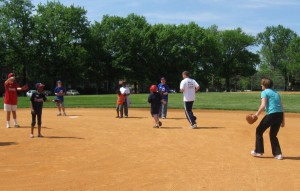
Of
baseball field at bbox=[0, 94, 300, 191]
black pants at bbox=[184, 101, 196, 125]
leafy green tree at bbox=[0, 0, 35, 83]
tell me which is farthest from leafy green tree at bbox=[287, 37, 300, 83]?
baseball field at bbox=[0, 94, 300, 191]

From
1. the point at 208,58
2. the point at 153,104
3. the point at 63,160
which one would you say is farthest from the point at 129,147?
the point at 208,58

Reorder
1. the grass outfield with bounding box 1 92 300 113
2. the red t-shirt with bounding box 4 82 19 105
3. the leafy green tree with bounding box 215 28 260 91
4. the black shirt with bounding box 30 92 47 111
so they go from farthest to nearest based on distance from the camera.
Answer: the leafy green tree with bounding box 215 28 260 91 < the grass outfield with bounding box 1 92 300 113 < the red t-shirt with bounding box 4 82 19 105 < the black shirt with bounding box 30 92 47 111

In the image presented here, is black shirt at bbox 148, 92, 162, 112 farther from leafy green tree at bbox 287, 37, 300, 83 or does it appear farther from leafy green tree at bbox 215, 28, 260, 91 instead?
leafy green tree at bbox 287, 37, 300, 83

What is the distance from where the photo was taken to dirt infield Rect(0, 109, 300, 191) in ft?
20.5

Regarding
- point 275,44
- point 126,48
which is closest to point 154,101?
point 126,48

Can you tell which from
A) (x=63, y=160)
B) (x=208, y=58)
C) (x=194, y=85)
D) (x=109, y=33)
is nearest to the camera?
(x=63, y=160)

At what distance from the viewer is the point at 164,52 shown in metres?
83.0

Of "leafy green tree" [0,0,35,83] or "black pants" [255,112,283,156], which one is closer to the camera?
"black pants" [255,112,283,156]

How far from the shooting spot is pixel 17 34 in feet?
218

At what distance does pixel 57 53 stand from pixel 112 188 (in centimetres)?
6534

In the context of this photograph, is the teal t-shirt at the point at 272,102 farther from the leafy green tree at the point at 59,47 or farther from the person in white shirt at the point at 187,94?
the leafy green tree at the point at 59,47

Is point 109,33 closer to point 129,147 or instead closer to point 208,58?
point 208,58

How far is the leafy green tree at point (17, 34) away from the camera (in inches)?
2596

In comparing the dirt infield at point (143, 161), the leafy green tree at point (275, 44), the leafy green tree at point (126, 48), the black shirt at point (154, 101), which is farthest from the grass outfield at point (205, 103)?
the leafy green tree at point (275, 44)
